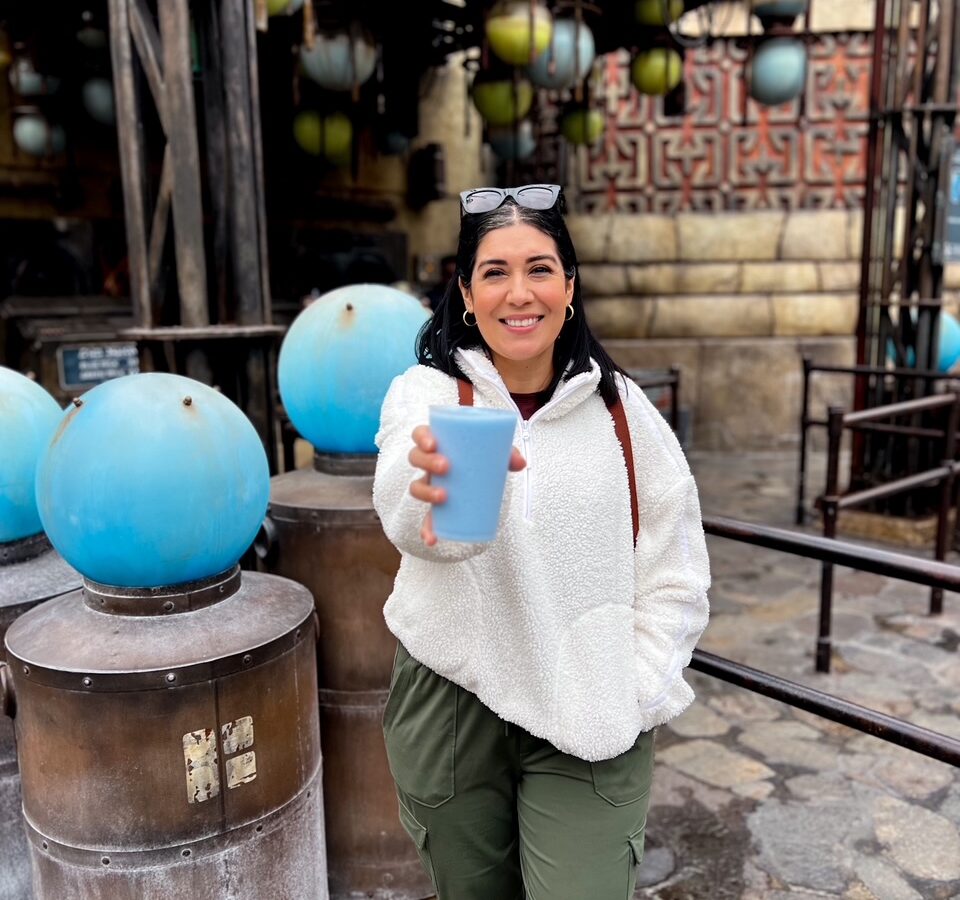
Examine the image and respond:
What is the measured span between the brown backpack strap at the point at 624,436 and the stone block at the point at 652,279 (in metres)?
9.02

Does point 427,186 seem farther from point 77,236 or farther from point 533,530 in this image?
point 533,530

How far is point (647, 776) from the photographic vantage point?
1660 millimetres

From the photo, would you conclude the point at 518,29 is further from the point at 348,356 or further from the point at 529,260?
the point at 529,260

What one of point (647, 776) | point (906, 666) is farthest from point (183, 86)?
point (906, 666)

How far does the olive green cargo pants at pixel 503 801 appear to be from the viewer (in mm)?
1574

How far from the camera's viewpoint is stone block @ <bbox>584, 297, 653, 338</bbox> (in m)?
10.3

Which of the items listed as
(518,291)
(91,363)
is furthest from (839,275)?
(518,291)

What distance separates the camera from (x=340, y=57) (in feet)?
18.9

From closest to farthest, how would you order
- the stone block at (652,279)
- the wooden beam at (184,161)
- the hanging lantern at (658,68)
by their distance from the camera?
the wooden beam at (184,161) → the hanging lantern at (658,68) → the stone block at (652,279)

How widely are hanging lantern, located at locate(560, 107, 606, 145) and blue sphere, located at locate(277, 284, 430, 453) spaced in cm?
517

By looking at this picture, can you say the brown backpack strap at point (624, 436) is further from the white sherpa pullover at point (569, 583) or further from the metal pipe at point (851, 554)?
the metal pipe at point (851, 554)

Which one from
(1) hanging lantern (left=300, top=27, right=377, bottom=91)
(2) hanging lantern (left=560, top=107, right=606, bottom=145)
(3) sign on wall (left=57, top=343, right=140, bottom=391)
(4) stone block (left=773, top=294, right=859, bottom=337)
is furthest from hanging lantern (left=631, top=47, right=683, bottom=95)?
(3) sign on wall (left=57, top=343, right=140, bottom=391)

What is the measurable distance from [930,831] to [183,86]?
12.4 ft

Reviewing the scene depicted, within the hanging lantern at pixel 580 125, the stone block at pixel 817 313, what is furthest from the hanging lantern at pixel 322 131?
the stone block at pixel 817 313
